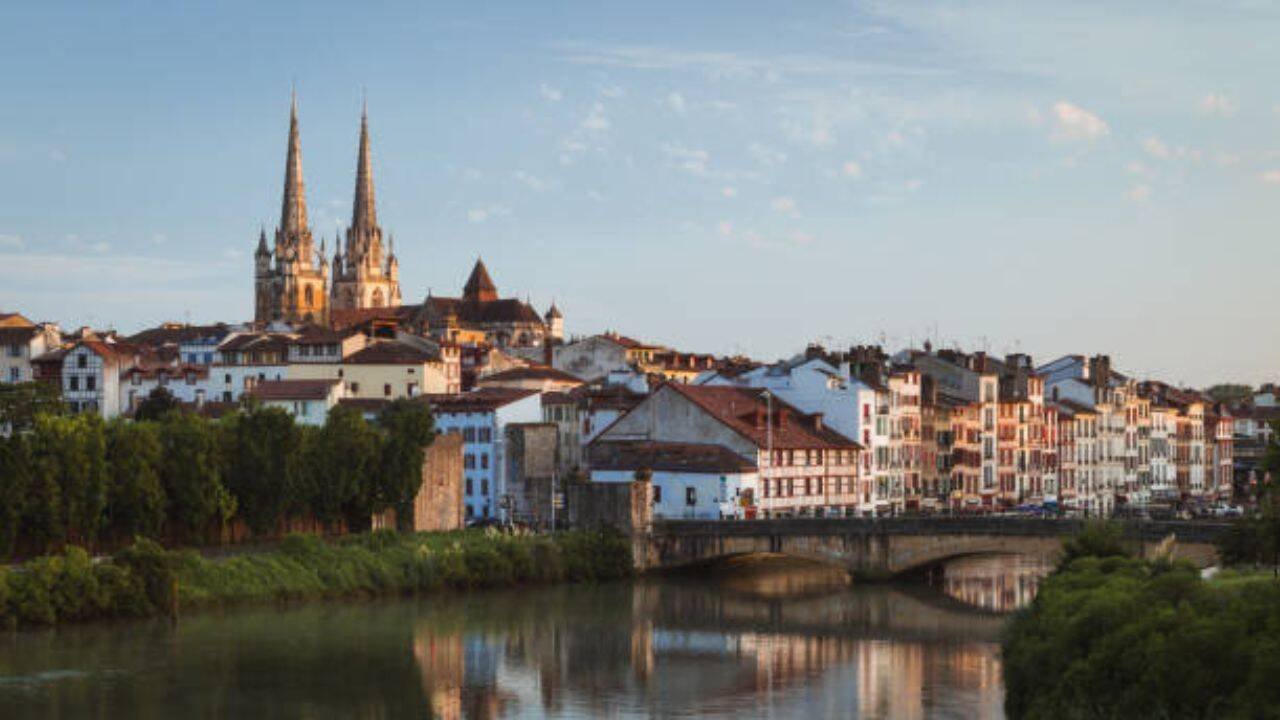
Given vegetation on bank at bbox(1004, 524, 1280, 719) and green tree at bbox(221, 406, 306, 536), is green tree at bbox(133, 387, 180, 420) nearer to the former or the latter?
green tree at bbox(221, 406, 306, 536)

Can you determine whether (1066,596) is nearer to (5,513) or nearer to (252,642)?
(252,642)

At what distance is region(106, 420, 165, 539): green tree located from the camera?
6912 cm

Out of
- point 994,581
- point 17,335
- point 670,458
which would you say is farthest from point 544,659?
point 17,335

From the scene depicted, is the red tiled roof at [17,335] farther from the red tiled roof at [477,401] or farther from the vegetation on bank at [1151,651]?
the vegetation on bank at [1151,651]

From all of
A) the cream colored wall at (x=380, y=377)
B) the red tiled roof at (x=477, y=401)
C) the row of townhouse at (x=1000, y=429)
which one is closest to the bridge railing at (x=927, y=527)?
the row of townhouse at (x=1000, y=429)

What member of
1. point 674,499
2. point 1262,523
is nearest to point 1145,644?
point 1262,523

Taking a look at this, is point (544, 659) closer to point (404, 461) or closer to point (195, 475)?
point (195, 475)

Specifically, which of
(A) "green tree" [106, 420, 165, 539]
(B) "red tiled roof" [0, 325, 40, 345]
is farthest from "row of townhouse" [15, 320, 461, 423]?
(A) "green tree" [106, 420, 165, 539]

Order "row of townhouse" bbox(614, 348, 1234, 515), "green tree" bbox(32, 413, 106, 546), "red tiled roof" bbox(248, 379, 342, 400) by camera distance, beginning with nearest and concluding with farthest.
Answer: "green tree" bbox(32, 413, 106, 546)
"row of townhouse" bbox(614, 348, 1234, 515)
"red tiled roof" bbox(248, 379, 342, 400)

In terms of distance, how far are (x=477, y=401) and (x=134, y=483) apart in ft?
105

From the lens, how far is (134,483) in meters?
69.2

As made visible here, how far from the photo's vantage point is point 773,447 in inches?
3415

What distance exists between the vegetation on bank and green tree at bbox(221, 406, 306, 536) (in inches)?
1488

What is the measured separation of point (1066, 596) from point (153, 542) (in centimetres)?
3426
